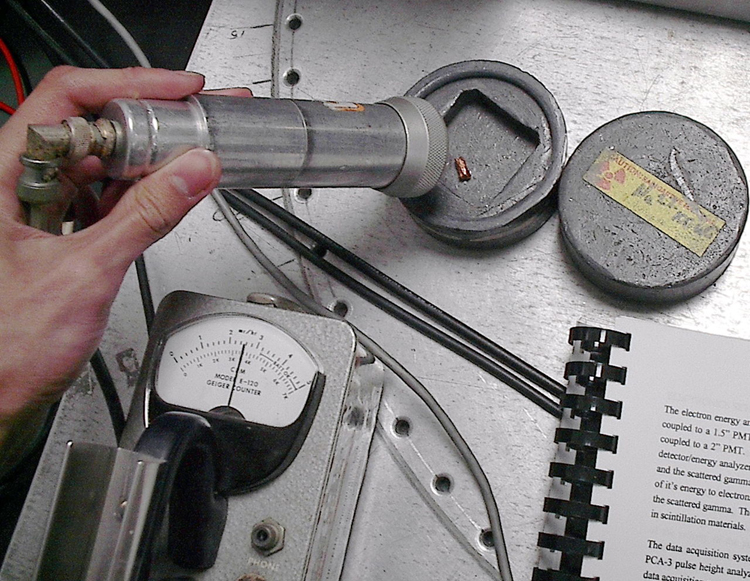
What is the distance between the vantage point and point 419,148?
0.78 m

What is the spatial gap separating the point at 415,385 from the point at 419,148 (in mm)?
250

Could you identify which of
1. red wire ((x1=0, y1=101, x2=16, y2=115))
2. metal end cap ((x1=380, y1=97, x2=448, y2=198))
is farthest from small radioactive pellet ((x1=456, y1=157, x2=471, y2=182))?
red wire ((x1=0, y1=101, x2=16, y2=115))

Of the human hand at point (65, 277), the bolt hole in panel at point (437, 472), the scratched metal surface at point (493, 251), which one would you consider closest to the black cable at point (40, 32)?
the scratched metal surface at point (493, 251)

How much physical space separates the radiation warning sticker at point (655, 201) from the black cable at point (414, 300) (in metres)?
0.20

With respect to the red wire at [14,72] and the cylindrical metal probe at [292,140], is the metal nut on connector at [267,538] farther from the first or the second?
the red wire at [14,72]

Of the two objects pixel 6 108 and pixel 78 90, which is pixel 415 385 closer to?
pixel 78 90

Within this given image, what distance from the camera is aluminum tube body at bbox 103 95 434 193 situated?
1.96 ft

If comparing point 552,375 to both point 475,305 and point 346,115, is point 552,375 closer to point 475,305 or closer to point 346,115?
point 475,305

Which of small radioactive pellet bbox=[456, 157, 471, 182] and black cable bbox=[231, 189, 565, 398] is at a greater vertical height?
small radioactive pellet bbox=[456, 157, 471, 182]

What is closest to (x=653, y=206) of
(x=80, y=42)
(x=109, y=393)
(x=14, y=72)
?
(x=109, y=393)

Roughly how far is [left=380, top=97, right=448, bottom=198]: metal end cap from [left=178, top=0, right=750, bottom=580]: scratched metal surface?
0.09 meters

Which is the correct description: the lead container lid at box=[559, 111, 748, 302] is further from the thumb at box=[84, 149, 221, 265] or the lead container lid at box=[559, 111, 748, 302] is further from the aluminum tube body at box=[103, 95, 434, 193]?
the thumb at box=[84, 149, 221, 265]

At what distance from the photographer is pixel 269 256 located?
90cm

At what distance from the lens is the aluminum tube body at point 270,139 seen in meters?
0.60
